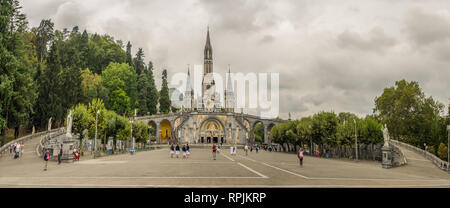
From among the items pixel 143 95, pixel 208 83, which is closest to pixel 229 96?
pixel 208 83

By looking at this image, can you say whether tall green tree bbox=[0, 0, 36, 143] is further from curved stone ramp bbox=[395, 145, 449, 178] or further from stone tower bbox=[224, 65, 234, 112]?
stone tower bbox=[224, 65, 234, 112]

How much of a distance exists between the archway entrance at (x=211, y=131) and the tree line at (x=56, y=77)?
16532mm

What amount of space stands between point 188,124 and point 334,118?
47.5m

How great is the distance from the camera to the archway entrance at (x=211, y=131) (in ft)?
280

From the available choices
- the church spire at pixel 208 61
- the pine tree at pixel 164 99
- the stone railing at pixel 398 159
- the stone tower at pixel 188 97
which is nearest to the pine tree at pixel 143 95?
the pine tree at pixel 164 99

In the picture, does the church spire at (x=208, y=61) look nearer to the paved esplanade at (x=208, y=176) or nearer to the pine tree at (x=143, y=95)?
the pine tree at (x=143, y=95)

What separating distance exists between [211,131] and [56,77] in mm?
45395

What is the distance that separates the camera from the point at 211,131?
85.9 metres

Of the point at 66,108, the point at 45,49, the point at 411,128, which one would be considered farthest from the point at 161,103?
the point at 411,128

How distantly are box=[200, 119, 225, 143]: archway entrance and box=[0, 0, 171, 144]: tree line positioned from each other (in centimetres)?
1653

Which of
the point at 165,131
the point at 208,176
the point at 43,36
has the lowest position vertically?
the point at 208,176

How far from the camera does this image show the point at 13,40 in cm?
3484

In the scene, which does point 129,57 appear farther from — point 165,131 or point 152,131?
point 165,131
